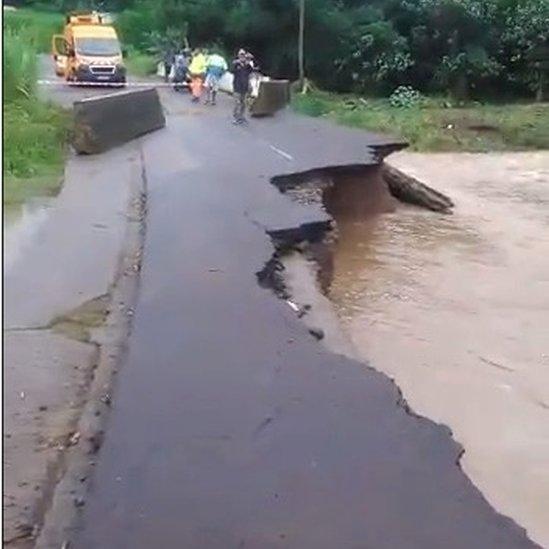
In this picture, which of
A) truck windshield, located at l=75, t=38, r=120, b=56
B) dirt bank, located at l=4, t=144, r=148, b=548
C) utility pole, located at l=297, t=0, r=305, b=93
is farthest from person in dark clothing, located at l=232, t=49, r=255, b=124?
dirt bank, located at l=4, t=144, r=148, b=548

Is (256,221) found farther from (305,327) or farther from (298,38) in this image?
(298,38)

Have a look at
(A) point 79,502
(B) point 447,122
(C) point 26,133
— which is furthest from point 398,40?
(A) point 79,502

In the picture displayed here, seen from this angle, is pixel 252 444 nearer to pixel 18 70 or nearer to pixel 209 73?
pixel 18 70

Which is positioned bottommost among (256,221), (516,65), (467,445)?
(467,445)

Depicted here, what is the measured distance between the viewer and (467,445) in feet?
25.9

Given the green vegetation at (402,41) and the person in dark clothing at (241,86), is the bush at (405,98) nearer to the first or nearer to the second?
the green vegetation at (402,41)

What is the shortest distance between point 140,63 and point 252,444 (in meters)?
38.1

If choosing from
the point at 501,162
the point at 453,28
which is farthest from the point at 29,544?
the point at 453,28

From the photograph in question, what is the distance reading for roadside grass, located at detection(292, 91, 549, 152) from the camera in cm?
2606

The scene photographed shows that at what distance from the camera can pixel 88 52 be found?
35000 mm

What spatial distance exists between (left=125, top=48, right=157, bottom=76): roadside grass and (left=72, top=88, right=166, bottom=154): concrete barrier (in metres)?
18.9

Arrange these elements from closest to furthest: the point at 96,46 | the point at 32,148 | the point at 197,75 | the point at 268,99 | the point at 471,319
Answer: the point at 471,319, the point at 32,148, the point at 268,99, the point at 197,75, the point at 96,46

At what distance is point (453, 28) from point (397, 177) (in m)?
16.6

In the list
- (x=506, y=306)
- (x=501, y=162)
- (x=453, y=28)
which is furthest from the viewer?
(x=453, y=28)
